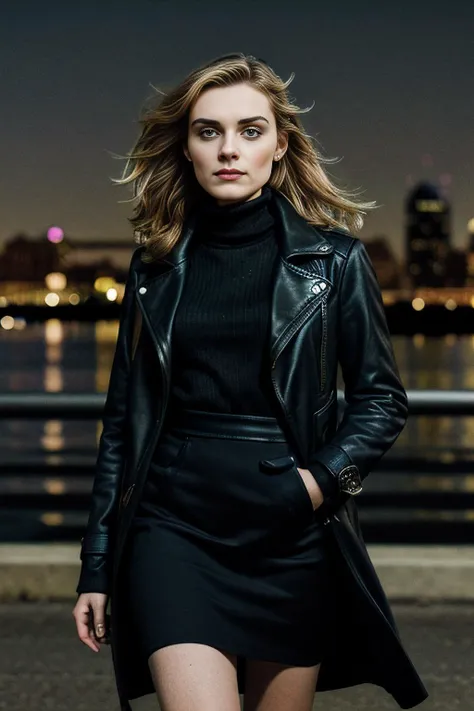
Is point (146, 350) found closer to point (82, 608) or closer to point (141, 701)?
point (82, 608)

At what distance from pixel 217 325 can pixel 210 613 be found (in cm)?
62

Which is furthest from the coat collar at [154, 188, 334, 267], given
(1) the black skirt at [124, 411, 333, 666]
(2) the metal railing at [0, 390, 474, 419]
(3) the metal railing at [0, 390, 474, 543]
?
(2) the metal railing at [0, 390, 474, 419]

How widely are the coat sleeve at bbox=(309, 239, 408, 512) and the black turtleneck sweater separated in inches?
7.0

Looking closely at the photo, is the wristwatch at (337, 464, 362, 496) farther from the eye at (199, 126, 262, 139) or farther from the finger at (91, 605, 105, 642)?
the eye at (199, 126, 262, 139)

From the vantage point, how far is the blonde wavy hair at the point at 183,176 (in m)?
3.18

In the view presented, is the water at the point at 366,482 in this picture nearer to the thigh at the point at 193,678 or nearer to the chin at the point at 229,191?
the chin at the point at 229,191

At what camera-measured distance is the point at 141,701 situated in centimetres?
538

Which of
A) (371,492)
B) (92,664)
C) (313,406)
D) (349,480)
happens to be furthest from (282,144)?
(371,492)

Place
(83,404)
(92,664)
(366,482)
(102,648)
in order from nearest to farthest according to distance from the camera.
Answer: (92,664) → (102,648) → (83,404) → (366,482)

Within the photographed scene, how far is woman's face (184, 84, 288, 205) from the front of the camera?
10.1 feet

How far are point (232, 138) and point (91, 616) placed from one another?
3.66 ft

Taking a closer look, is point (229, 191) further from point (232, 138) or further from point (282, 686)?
point (282, 686)

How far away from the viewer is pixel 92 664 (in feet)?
19.0

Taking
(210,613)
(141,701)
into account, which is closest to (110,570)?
(210,613)
